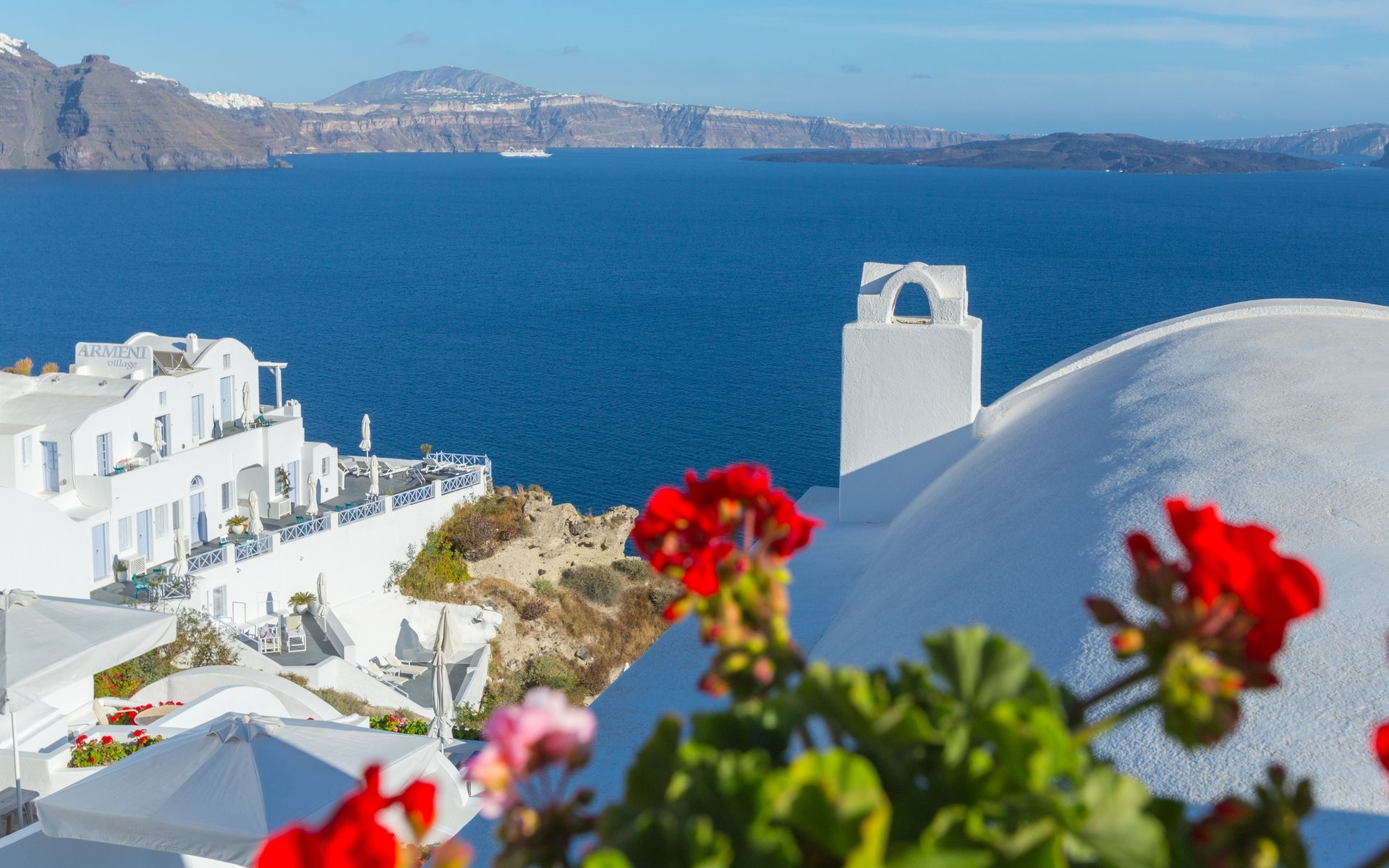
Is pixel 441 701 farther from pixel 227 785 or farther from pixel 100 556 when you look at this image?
pixel 100 556

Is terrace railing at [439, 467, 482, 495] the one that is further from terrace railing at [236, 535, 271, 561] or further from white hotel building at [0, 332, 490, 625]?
terrace railing at [236, 535, 271, 561]

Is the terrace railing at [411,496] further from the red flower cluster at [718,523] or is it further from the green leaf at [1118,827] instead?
the green leaf at [1118,827]

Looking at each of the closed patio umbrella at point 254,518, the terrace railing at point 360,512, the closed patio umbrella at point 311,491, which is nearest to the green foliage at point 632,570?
the terrace railing at point 360,512

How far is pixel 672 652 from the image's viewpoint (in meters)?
7.53

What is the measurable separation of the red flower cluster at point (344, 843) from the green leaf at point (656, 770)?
283mm

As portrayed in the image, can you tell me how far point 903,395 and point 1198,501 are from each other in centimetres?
455

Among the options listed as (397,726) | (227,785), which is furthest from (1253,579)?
(397,726)

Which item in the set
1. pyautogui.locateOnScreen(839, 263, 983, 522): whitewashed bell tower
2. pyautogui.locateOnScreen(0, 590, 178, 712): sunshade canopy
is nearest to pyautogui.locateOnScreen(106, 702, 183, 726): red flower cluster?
pyautogui.locateOnScreen(0, 590, 178, 712): sunshade canopy

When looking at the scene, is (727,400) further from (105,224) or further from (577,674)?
(105,224)

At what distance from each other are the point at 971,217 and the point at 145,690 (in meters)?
117

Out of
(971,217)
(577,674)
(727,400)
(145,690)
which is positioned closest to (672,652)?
(145,690)

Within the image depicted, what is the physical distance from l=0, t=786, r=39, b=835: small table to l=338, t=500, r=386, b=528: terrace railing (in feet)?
54.6

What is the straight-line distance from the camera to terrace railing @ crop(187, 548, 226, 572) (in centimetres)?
2318

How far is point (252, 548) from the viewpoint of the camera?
966 inches
